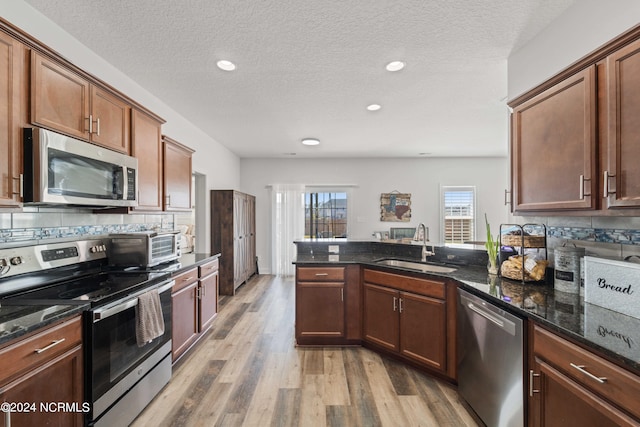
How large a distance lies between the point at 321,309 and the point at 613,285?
83.7 inches

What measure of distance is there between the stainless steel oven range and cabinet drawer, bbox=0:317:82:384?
0.08 meters

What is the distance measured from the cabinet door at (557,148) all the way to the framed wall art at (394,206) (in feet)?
14.8

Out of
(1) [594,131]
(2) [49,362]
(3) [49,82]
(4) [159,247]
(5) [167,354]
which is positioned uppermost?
(3) [49,82]

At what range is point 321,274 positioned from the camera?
288 cm

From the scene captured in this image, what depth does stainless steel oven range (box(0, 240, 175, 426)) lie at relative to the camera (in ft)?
5.03

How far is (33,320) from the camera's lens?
123 centimetres

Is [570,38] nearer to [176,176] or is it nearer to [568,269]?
[568,269]

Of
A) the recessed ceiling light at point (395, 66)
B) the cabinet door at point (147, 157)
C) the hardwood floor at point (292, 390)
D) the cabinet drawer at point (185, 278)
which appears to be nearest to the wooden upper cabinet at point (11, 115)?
the cabinet door at point (147, 157)

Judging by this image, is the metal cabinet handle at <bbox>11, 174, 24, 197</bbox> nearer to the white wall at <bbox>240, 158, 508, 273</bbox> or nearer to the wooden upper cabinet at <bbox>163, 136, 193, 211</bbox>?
the wooden upper cabinet at <bbox>163, 136, 193, 211</bbox>

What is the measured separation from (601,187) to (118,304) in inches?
101

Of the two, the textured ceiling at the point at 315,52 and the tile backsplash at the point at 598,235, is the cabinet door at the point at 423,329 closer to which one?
the tile backsplash at the point at 598,235

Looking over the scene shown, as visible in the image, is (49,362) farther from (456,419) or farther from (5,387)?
(456,419)

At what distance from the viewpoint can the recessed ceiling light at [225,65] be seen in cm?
240

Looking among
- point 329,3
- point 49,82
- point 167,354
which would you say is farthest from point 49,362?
point 329,3
